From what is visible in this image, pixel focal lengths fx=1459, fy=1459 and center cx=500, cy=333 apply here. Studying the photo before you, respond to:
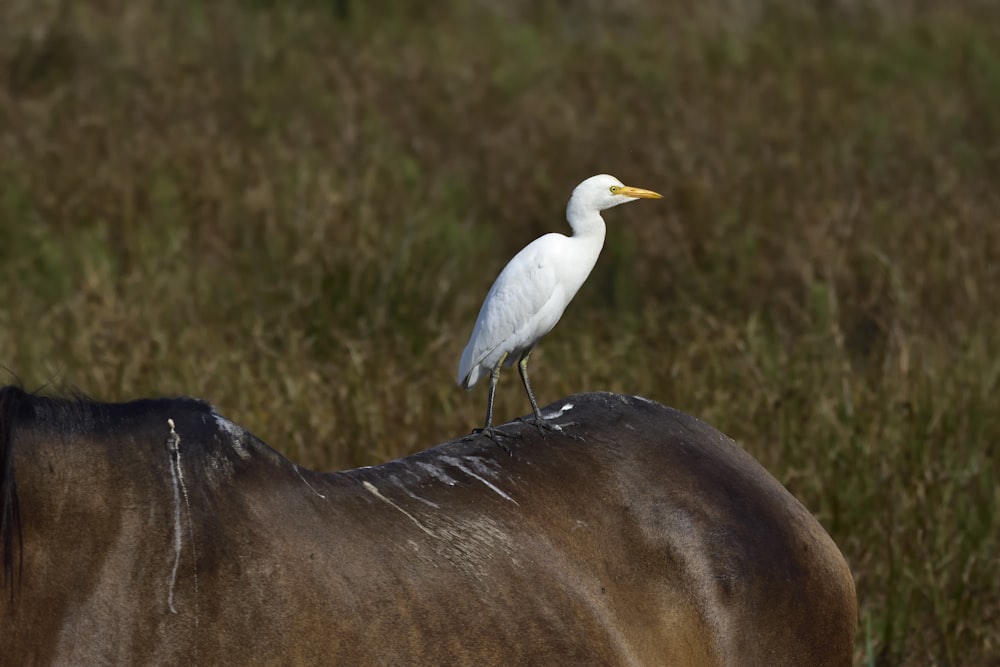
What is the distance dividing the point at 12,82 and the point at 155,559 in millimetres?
6920

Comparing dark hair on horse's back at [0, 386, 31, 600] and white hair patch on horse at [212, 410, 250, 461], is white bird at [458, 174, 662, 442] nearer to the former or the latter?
white hair patch on horse at [212, 410, 250, 461]

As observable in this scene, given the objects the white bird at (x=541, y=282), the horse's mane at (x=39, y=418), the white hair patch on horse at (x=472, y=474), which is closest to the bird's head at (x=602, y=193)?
the white bird at (x=541, y=282)

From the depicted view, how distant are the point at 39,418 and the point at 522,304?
959mm

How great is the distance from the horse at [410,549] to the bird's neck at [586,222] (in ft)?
0.98

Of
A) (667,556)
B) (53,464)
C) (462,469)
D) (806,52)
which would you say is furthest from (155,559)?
(806,52)

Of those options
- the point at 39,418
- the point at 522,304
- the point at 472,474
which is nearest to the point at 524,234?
the point at 522,304

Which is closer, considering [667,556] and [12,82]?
[667,556]

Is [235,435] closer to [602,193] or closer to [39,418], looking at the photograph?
[39,418]

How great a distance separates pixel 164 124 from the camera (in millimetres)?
7660

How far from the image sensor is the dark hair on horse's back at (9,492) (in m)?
1.98

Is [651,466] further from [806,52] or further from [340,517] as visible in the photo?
[806,52]

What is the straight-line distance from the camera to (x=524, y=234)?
7.20m

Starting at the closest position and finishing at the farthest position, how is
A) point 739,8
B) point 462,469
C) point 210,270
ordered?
point 462,469
point 210,270
point 739,8

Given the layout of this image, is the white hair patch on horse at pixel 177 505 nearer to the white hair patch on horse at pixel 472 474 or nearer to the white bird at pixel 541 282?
the white hair patch on horse at pixel 472 474
